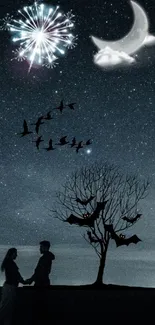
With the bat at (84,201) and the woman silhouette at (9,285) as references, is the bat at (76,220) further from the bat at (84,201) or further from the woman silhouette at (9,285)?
the woman silhouette at (9,285)

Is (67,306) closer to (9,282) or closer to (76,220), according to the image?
(9,282)

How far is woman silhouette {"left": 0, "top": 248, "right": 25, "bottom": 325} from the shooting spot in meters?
11.0

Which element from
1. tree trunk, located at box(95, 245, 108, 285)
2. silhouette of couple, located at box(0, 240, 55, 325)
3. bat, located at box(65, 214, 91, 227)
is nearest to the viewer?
silhouette of couple, located at box(0, 240, 55, 325)

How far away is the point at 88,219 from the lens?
2775 centimetres

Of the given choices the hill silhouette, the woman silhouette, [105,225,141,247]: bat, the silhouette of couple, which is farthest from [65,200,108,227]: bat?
the woman silhouette

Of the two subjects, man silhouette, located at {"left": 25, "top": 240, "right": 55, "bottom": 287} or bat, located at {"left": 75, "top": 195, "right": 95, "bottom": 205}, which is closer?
man silhouette, located at {"left": 25, "top": 240, "right": 55, "bottom": 287}

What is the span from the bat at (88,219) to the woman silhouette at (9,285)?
1623 centimetres

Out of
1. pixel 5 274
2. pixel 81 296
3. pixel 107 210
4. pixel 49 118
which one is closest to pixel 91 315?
pixel 5 274

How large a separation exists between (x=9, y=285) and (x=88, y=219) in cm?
1677

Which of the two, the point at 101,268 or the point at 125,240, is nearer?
the point at 125,240

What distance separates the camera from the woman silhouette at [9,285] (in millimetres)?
11016

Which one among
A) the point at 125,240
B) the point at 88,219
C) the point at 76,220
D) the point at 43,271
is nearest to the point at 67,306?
the point at 43,271

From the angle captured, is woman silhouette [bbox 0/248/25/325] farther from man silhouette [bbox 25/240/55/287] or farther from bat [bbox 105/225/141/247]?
bat [bbox 105/225/141/247]

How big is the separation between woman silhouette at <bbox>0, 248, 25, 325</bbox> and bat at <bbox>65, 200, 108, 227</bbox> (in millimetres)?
16226
